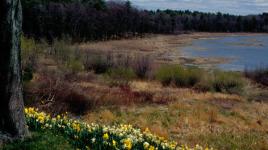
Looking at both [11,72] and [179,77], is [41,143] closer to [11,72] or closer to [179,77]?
[11,72]

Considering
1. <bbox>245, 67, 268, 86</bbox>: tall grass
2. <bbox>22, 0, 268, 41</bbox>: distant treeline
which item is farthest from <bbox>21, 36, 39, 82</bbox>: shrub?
<bbox>22, 0, 268, 41</bbox>: distant treeline

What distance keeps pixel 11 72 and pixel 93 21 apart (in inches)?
2731

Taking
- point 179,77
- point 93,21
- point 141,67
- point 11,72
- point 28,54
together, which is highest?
point 11,72

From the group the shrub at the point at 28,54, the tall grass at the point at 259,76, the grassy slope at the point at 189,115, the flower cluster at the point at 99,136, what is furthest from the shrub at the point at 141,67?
the flower cluster at the point at 99,136

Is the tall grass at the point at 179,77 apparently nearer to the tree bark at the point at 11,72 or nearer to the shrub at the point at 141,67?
the shrub at the point at 141,67

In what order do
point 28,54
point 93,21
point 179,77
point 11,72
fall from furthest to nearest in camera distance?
point 93,21, point 179,77, point 28,54, point 11,72

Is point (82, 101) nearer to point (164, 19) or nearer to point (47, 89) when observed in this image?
point (47, 89)

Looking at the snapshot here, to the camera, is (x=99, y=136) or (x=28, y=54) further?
(x=28, y=54)

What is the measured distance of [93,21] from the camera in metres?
74.6

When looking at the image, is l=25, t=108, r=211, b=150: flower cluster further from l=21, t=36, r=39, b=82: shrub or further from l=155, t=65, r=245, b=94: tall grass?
l=155, t=65, r=245, b=94: tall grass

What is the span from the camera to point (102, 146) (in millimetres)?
5898

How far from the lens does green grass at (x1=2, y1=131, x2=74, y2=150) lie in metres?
5.77

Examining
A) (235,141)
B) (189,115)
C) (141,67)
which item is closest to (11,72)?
(235,141)

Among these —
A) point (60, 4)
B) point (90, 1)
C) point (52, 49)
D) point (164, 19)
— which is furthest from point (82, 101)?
point (164, 19)
